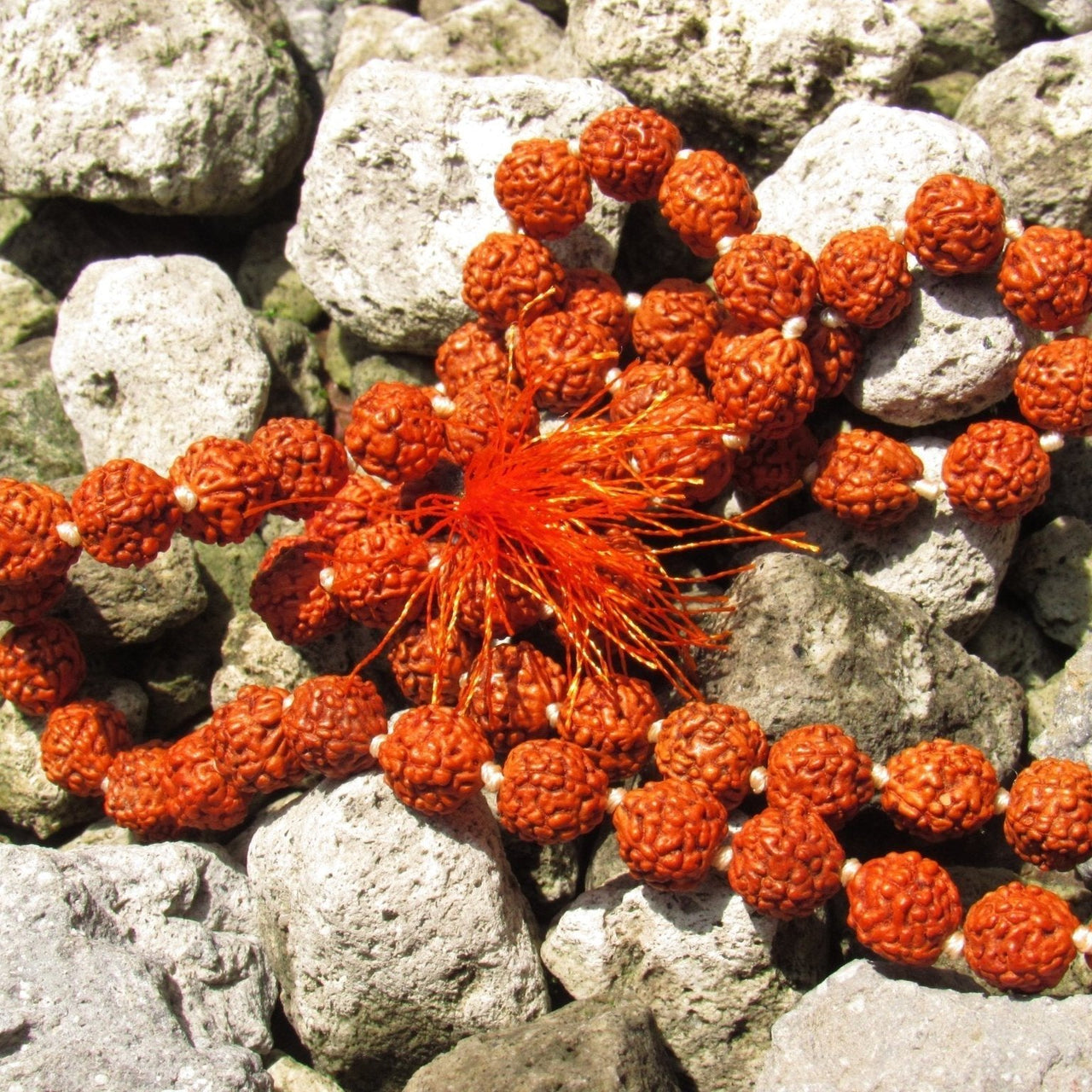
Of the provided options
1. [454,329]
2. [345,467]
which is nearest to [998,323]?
[454,329]

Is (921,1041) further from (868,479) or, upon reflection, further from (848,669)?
(868,479)

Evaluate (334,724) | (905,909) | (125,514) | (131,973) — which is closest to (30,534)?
(125,514)

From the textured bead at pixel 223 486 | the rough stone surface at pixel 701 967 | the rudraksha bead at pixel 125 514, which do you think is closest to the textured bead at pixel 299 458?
the textured bead at pixel 223 486

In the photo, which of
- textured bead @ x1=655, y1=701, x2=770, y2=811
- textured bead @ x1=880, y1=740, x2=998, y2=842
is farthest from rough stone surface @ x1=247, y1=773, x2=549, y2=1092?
textured bead @ x1=880, y1=740, x2=998, y2=842

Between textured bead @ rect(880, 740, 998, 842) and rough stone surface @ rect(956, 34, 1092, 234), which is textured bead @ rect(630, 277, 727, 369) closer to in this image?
rough stone surface @ rect(956, 34, 1092, 234)

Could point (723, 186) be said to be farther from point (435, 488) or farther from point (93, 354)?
point (93, 354)

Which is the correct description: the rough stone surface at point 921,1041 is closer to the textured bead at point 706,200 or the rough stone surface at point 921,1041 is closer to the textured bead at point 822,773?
the textured bead at point 822,773
